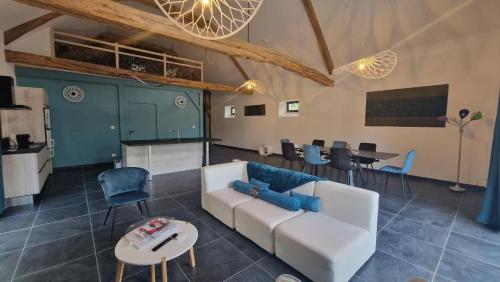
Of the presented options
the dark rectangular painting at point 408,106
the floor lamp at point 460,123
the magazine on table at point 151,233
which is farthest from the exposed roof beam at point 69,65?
the floor lamp at point 460,123

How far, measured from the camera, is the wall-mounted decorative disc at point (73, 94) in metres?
5.62

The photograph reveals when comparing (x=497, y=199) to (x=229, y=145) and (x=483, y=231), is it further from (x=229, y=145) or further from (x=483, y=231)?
(x=229, y=145)

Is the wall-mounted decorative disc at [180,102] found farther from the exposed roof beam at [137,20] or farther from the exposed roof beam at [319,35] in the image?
the exposed roof beam at [319,35]

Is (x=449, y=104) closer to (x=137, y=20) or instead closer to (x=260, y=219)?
(x=260, y=219)

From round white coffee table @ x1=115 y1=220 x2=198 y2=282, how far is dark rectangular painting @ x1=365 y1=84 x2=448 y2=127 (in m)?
5.50

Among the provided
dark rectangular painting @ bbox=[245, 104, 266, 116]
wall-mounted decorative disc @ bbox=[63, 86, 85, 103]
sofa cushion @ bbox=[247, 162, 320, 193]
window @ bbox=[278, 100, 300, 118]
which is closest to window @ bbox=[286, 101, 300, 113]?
window @ bbox=[278, 100, 300, 118]

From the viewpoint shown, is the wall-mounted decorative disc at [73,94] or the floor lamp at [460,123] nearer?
the floor lamp at [460,123]

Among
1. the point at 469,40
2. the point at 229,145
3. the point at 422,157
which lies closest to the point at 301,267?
the point at 422,157

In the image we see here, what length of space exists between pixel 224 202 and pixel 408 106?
496 centimetres

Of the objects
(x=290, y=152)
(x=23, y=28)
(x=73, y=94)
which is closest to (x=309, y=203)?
(x=290, y=152)

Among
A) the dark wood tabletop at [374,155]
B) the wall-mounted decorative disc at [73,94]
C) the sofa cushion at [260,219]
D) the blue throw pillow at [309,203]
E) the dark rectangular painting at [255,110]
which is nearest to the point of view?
the sofa cushion at [260,219]

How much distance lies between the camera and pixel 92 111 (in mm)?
6043

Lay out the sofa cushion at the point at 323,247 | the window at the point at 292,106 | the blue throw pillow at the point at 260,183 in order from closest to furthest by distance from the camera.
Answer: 1. the sofa cushion at the point at 323,247
2. the blue throw pillow at the point at 260,183
3. the window at the point at 292,106

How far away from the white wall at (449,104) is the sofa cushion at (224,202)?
178 inches
